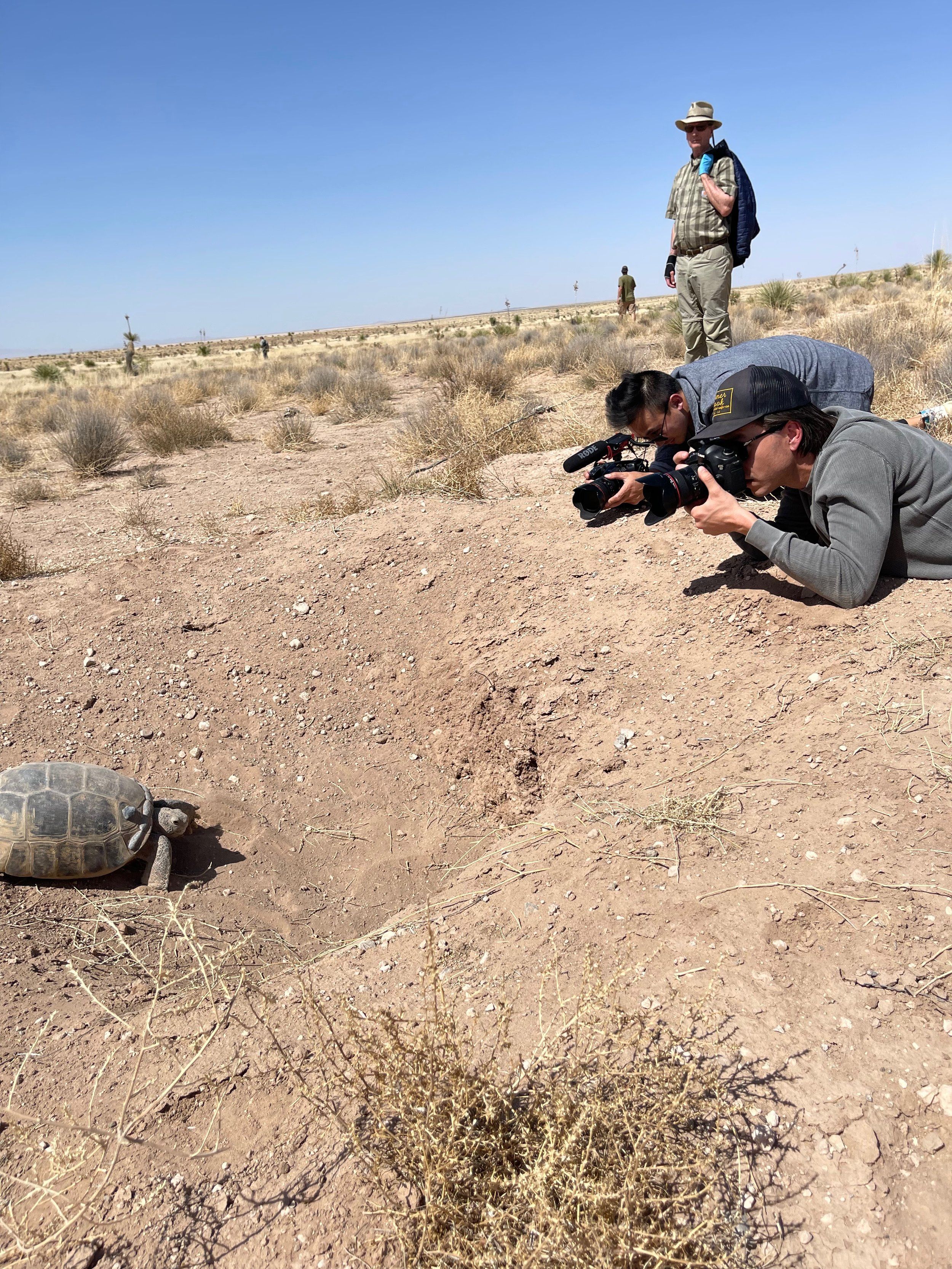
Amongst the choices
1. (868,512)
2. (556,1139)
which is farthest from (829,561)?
(556,1139)

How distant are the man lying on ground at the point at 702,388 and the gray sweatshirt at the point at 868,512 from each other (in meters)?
0.90

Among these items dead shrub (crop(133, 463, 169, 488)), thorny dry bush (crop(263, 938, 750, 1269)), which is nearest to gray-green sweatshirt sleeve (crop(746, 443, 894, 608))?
thorny dry bush (crop(263, 938, 750, 1269))

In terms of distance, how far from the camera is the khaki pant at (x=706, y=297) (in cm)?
573

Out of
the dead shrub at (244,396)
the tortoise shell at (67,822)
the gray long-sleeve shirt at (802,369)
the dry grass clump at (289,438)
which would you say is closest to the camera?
the tortoise shell at (67,822)

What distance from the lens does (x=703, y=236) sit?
18.6 feet

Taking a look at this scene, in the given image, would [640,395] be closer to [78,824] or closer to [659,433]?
[659,433]

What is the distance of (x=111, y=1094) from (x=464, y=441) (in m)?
6.87

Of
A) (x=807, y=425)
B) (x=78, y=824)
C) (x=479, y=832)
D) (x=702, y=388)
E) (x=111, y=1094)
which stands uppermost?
(x=702, y=388)

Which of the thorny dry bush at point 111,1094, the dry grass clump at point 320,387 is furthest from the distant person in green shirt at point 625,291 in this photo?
the thorny dry bush at point 111,1094

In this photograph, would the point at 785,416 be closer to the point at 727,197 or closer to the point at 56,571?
the point at 727,197

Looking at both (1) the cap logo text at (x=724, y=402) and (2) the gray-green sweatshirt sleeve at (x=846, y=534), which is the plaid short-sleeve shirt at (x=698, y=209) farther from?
(2) the gray-green sweatshirt sleeve at (x=846, y=534)

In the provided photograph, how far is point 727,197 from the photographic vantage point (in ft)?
17.9

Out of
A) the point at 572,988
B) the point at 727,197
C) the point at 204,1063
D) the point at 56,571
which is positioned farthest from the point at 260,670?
the point at 727,197

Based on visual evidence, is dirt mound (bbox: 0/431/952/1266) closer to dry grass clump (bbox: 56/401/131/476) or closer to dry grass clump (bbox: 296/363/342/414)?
dry grass clump (bbox: 56/401/131/476)
